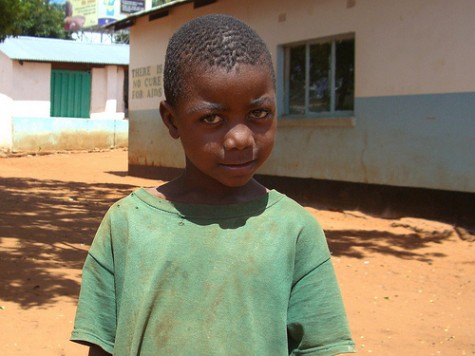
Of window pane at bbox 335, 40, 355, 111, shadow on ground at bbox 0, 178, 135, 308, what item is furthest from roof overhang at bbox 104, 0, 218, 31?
shadow on ground at bbox 0, 178, 135, 308

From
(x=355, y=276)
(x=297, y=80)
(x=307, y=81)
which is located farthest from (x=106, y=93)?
(x=355, y=276)

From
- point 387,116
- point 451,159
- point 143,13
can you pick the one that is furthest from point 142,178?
point 451,159

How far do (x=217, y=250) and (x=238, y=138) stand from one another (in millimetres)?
216

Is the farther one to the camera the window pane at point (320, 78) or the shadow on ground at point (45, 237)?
the window pane at point (320, 78)

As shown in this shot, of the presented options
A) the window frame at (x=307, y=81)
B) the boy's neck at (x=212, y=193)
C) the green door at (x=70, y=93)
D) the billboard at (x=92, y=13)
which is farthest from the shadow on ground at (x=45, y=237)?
the billboard at (x=92, y=13)

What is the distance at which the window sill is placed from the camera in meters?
10.2

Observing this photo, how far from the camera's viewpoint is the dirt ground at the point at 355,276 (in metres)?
4.32

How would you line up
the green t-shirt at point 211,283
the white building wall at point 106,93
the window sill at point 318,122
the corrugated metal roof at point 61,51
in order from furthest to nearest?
the white building wall at point 106,93, the corrugated metal roof at point 61,51, the window sill at point 318,122, the green t-shirt at point 211,283

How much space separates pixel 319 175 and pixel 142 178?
5.62 m

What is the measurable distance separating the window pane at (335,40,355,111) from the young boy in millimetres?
9089

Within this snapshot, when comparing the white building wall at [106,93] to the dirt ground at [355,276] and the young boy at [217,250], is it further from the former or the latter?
the young boy at [217,250]

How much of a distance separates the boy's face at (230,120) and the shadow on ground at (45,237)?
3647 mm

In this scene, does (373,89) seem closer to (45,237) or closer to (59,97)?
(45,237)

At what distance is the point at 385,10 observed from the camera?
9656 mm
